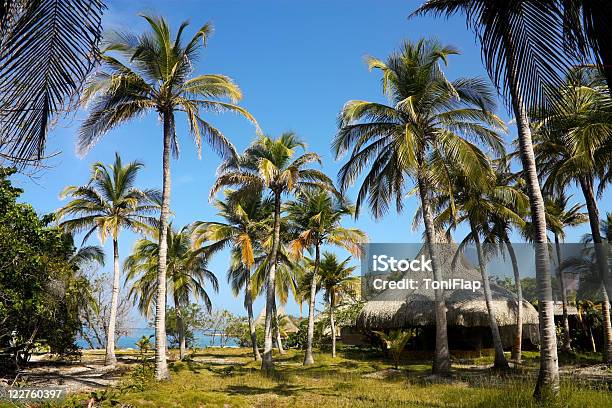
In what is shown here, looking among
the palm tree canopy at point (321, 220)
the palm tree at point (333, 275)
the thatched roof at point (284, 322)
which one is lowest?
the thatched roof at point (284, 322)

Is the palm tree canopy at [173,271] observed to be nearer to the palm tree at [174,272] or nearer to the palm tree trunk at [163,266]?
the palm tree at [174,272]

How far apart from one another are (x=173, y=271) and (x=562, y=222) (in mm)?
21299

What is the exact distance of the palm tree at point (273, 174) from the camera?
→ 64.5 ft

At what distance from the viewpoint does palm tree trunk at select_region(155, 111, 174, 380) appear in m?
14.9

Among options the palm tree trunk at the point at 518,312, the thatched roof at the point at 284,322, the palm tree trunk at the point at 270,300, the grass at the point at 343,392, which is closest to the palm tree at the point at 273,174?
the palm tree trunk at the point at 270,300

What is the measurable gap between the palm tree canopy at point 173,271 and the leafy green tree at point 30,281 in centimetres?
880

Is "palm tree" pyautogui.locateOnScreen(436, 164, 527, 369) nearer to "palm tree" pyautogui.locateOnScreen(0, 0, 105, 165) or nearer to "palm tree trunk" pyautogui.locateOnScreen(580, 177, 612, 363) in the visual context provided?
"palm tree trunk" pyautogui.locateOnScreen(580, 177, 612, 363)

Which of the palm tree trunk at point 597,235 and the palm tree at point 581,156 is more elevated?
the palm tree at point 581,156

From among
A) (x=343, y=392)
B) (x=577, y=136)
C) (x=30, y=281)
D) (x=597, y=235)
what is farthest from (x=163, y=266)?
(x=597, y=235)

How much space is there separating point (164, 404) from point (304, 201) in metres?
15.1

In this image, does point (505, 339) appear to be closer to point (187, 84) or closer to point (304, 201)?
point (304, 201)

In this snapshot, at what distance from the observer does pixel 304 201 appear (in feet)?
80.0

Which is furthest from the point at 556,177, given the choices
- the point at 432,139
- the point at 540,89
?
the point at 540,89

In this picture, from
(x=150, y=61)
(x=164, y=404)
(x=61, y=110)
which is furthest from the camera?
(x=150, y=61)
